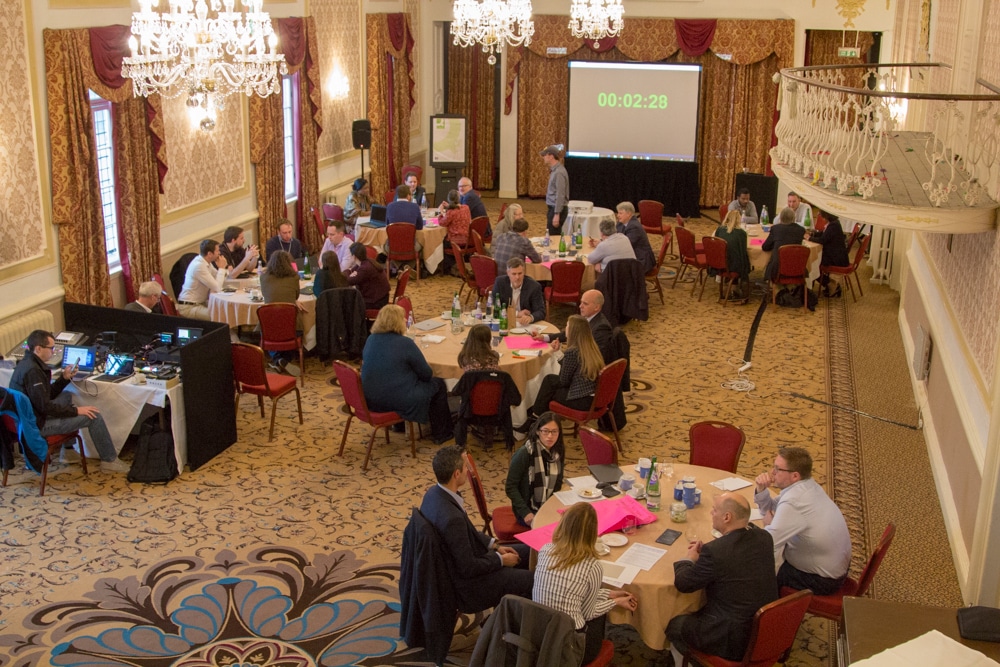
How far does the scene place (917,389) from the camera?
9359mm

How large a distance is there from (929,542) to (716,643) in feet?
8.90

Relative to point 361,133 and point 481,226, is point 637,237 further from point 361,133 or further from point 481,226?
point 361,133

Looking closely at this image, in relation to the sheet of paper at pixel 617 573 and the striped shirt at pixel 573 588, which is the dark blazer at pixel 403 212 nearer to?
the sheet of paper at pixel 617 573

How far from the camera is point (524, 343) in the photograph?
856 cm

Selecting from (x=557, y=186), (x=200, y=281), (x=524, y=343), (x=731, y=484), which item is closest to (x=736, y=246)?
(x=557, y=186)

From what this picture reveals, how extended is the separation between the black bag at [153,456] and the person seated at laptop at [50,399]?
0.25 meters

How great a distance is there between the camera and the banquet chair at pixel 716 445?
663 centimetres

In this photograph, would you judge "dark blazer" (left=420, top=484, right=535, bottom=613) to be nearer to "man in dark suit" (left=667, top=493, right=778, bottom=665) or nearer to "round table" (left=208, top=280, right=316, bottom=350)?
"man in dark suit" (left=667, top=493, right=778, bottom=665)

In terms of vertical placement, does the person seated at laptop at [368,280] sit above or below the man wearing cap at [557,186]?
below

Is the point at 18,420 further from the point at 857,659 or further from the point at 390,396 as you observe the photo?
the point at 857,659

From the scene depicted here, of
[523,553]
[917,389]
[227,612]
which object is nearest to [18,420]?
[227,612]

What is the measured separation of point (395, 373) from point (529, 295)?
1890 mm

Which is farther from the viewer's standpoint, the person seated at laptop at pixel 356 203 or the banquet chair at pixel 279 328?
the person seated at laptop at pixel 356 203

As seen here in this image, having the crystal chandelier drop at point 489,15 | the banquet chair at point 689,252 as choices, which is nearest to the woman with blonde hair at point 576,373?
the banquet chair at point 689,252
